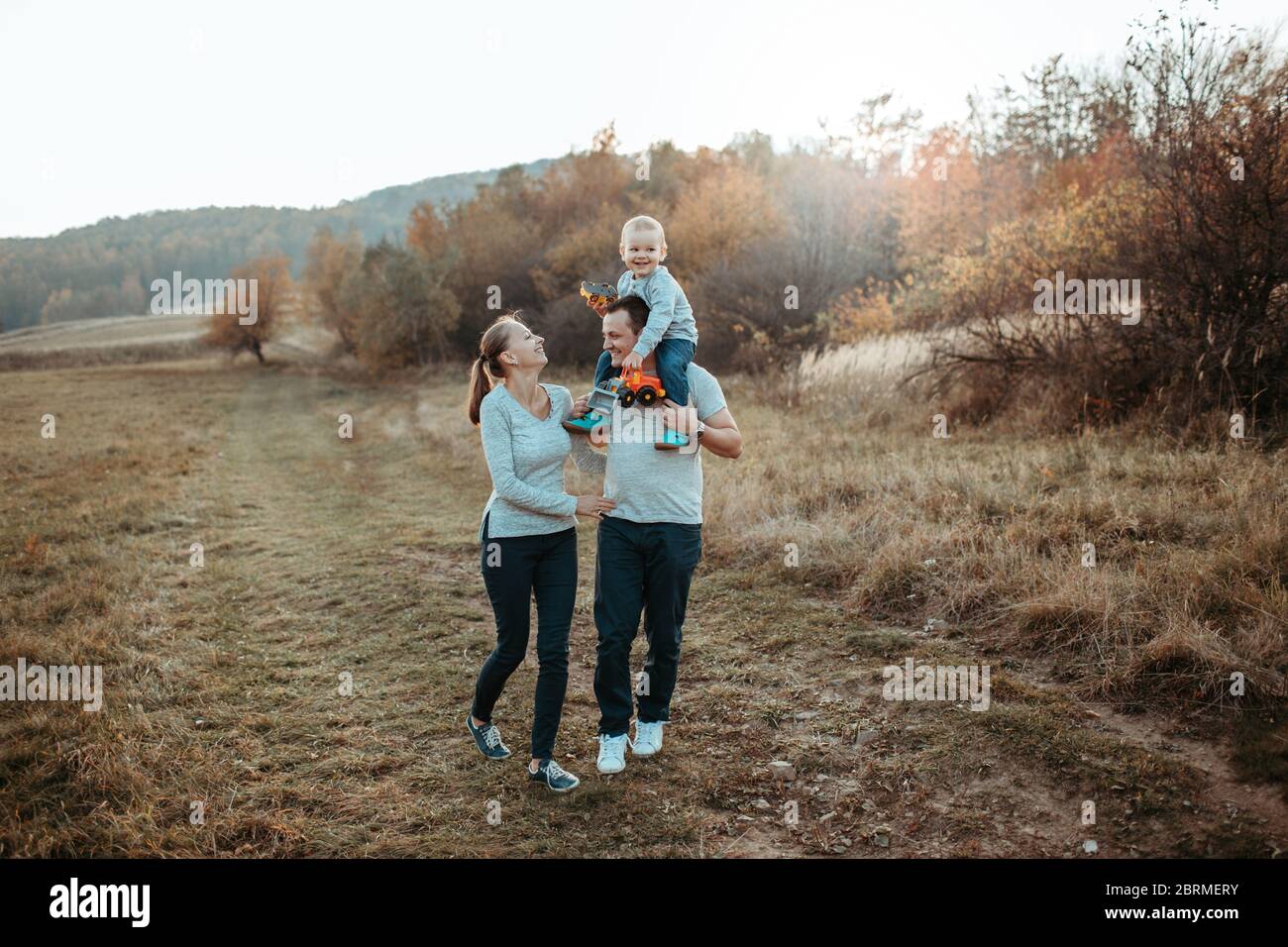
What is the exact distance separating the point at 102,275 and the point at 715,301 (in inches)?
3062

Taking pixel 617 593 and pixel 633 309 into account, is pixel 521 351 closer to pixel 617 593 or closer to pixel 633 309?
pixel 633 309

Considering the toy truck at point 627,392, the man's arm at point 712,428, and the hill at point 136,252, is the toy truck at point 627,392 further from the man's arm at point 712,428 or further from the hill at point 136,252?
the hill at point 136,252

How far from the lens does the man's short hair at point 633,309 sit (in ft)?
12.7

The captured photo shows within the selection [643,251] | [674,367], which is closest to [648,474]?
[674,367]

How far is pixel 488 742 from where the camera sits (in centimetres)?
420

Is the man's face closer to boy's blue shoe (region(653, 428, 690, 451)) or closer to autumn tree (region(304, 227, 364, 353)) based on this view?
boy's blue shoe (region(653, 428, 690, 451))

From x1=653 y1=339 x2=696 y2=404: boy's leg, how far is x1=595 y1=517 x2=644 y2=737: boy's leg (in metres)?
0.67

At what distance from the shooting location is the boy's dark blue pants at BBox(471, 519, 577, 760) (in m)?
3.73

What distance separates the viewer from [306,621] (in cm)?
665

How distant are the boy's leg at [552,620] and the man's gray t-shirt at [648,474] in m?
0.30

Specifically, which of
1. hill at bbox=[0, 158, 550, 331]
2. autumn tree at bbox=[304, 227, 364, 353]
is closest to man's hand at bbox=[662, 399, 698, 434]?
hill at bbox=[0, 158, 550, 331]

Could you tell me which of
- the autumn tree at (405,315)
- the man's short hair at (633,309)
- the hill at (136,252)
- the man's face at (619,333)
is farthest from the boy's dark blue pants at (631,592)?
the hill at (136,252)
